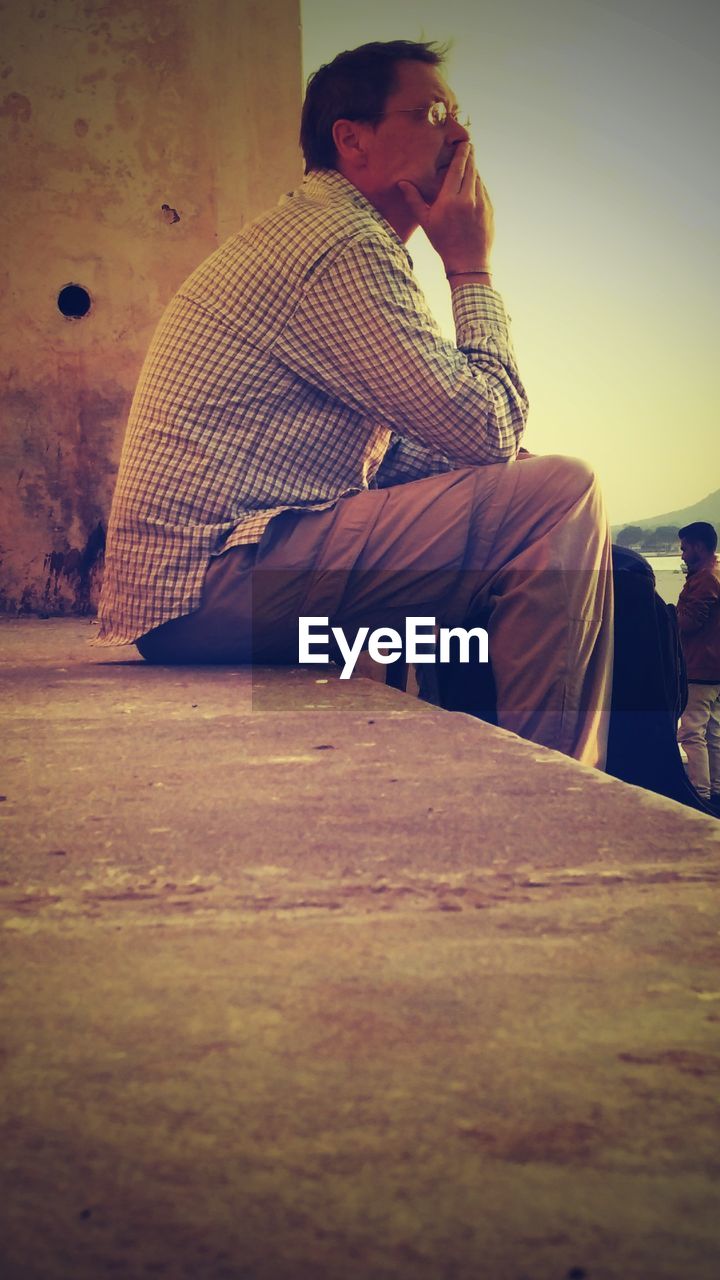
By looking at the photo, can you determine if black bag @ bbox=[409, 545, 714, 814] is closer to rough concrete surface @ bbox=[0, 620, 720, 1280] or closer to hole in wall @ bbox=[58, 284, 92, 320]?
rough concrete surface @ bbox=[0, 620, 720, 1280]

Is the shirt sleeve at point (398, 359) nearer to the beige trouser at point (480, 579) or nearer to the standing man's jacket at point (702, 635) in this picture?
Result: the beige trouser at point (480, 579)

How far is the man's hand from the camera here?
232cm

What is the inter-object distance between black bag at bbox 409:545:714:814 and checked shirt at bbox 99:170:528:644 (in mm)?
469

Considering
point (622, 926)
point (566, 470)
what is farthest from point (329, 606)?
point (622, 926)

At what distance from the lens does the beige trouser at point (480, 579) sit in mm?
2049

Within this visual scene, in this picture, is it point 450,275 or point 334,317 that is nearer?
point 334,317

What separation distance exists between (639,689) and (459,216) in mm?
1159

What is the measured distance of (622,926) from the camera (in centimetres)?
83

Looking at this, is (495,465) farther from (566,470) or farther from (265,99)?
(265,99)

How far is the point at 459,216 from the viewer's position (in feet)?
7.66

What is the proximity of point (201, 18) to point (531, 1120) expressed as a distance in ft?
14.4

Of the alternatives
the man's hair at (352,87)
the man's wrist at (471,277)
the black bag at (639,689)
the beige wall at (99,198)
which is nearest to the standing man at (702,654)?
the beige wall at (99,198)

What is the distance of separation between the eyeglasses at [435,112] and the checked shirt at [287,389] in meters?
0.21

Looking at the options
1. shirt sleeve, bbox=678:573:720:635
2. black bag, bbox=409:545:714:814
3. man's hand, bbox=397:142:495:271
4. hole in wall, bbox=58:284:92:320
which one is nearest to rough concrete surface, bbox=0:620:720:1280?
black bag, bbox=409:545:714:814
